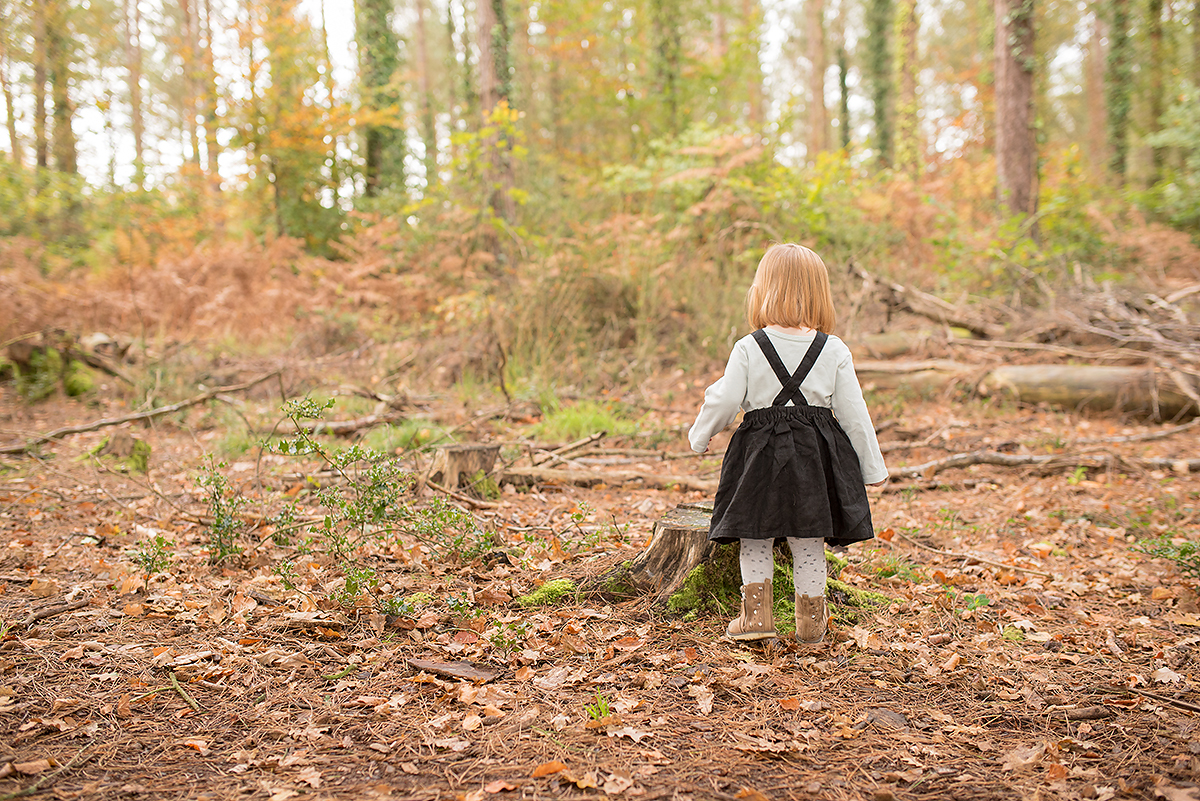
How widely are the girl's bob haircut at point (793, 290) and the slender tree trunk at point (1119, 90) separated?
1792 centimetres

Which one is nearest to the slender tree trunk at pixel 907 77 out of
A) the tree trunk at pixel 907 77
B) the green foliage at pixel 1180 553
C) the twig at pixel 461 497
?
the tree trunk at pixel 907 77

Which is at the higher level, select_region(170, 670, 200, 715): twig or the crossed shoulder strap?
the crossed shoulder strap

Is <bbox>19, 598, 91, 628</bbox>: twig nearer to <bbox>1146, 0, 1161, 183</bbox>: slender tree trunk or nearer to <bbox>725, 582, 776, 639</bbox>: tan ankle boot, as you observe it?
<bbox>725, 582, 776, 639</bbox>: tan ankle boot

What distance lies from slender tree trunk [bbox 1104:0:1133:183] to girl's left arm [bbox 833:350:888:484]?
17952mm

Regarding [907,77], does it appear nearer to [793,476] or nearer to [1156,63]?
[1156,63]

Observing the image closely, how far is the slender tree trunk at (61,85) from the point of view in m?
17.3

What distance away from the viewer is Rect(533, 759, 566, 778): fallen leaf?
2.39 metres

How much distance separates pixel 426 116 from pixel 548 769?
1942 centimetres

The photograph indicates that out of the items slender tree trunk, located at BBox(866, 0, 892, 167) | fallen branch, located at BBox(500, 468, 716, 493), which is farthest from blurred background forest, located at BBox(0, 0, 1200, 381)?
Answer: fallen branch, located at BBox(500, 468, 716, 493)

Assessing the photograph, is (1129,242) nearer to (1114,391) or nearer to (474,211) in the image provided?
(1114,391)

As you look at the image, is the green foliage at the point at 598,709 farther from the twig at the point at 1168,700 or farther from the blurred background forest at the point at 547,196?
the blurred background forest at the point at 547,196

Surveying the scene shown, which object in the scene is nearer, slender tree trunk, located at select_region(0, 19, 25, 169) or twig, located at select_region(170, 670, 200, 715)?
twig, located at select_region(170, 670, 200, 715)

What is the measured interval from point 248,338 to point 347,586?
8745 millimetres

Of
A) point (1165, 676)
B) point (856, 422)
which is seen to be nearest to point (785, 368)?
point (856, 422)
